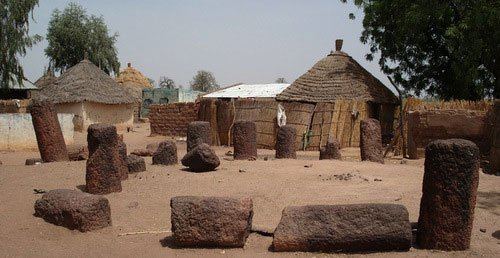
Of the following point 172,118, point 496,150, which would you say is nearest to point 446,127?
point 496,150

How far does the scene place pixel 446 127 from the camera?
1282 centimetres

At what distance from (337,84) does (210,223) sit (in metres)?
14.7

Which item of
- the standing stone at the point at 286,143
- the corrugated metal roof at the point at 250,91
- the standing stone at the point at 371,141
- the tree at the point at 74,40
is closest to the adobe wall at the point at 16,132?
the standing stone at the point at 286,143

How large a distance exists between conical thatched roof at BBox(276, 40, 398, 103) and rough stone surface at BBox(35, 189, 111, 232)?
13.4 meters

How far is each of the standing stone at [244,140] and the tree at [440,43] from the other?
31.4 feet

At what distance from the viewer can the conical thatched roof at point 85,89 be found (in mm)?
24498

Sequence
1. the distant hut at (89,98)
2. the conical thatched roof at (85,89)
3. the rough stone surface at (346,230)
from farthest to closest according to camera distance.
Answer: the conical thatched roof at (85,89)
the distant hut at (89,98)
the rough stone surface at (346,230)

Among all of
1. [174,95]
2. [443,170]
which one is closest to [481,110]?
[443,170]

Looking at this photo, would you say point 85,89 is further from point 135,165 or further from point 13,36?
point 135,165

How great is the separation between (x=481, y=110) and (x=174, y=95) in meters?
26.7

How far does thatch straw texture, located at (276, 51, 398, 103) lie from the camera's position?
1820 centimetres

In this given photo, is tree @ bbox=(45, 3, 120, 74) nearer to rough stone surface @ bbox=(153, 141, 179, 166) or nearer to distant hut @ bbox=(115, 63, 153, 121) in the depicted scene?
distant hut @ bbox=(115, 63, 153, 121)

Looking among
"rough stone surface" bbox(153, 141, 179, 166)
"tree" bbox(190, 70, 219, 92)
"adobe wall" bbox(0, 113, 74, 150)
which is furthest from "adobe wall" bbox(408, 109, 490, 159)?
"tree" bbox(190, 70, 219, 92)

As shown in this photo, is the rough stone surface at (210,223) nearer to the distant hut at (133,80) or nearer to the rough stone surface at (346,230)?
the rough stone surface at (346,230)
